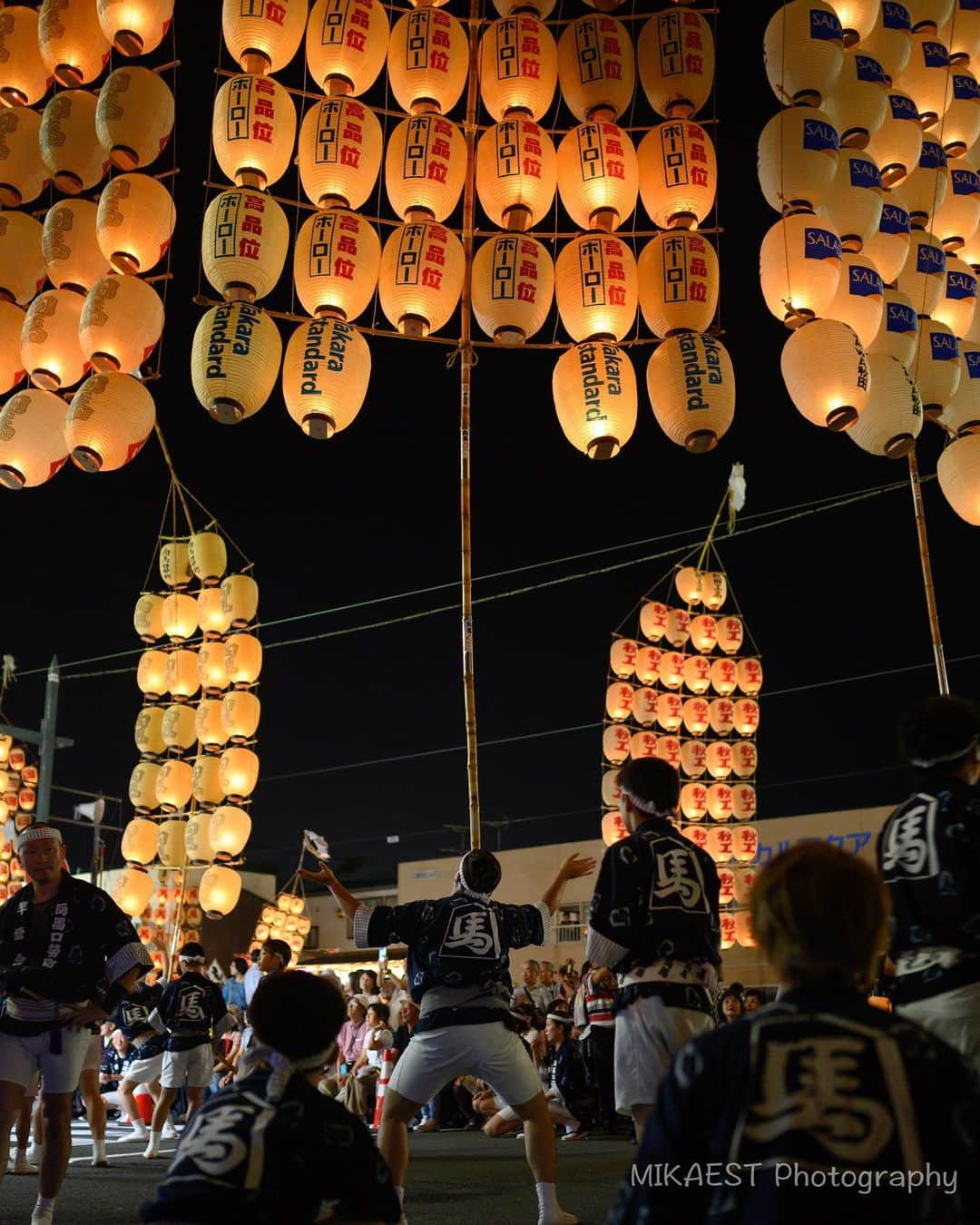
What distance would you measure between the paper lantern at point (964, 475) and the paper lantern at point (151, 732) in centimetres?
1412

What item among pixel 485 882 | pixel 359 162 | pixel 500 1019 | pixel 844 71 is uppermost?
pixel 844 71

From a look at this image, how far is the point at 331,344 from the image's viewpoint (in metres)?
10.4

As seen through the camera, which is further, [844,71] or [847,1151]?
[844,71]

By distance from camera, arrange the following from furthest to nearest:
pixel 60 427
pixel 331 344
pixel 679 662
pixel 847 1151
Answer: pixel 679 662 < pixel 60 427 < pixel 331 344 < pixel 847 1151

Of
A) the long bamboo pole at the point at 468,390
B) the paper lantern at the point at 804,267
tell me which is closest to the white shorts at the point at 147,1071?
the long bamboo pole at the point at 468,390

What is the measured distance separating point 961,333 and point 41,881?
9717 millimetres

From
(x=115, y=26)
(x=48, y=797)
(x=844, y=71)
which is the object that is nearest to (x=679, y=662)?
(x=48, y=797)

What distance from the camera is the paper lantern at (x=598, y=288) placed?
420 inches

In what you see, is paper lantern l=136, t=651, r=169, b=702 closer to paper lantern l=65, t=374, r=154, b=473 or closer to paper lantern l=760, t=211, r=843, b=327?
paper lantern l=65, t=374, r=154, b=473

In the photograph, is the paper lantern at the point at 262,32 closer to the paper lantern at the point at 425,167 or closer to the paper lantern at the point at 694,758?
the paper lantern at the point at 425,167

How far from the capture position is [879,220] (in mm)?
10828

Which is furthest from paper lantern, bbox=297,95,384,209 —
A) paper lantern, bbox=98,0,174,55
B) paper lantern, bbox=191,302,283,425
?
paper lantern, bbox=98,0,174,55

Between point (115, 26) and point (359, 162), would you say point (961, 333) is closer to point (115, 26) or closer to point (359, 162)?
point (359, 162)

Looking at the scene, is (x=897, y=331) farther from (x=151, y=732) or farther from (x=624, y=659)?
(x=151, y=732)
